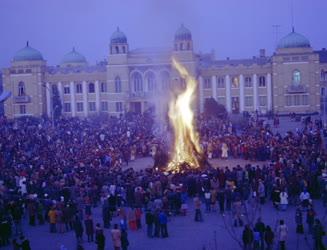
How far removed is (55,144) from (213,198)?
55.6 ft

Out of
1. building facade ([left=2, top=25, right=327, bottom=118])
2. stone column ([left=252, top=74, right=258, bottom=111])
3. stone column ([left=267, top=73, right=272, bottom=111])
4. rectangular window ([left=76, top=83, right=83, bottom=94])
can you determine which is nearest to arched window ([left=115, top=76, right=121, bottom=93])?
building facade ([left=2, top=25, right=327, bottom=118])

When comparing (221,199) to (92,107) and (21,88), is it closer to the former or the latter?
(92,107)

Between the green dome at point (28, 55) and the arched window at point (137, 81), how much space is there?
12246mm

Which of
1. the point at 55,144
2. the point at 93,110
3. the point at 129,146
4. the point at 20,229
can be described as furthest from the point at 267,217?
Result: the point at 93,110

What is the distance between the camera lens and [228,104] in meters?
66.2

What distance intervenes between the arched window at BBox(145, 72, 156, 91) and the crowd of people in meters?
32.6

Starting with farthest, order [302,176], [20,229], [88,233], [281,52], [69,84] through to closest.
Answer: [69,84]
[281,52]
[302,176]
[20,229]
[88,233]

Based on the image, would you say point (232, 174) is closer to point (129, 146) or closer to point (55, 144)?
point (129, 146)

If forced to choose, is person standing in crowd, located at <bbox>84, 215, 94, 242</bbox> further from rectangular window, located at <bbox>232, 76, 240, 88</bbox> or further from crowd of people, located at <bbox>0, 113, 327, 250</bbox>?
rectangular window, located at <bbox>232, 76, 240, 88</bbox>

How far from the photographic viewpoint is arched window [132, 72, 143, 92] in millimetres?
65000

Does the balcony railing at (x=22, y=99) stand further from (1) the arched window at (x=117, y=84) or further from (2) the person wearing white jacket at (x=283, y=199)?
(2) the person wearing white jacket at (x=283, y=199)

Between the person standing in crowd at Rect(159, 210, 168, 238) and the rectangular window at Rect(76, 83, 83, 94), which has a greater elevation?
the rectangular window at Rect(76, 83, 83, 94)

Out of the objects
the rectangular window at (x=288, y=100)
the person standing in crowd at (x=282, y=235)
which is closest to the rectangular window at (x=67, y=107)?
the rectangular window at (x=288, y=100)

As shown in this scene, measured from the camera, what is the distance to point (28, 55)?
69.1 m
